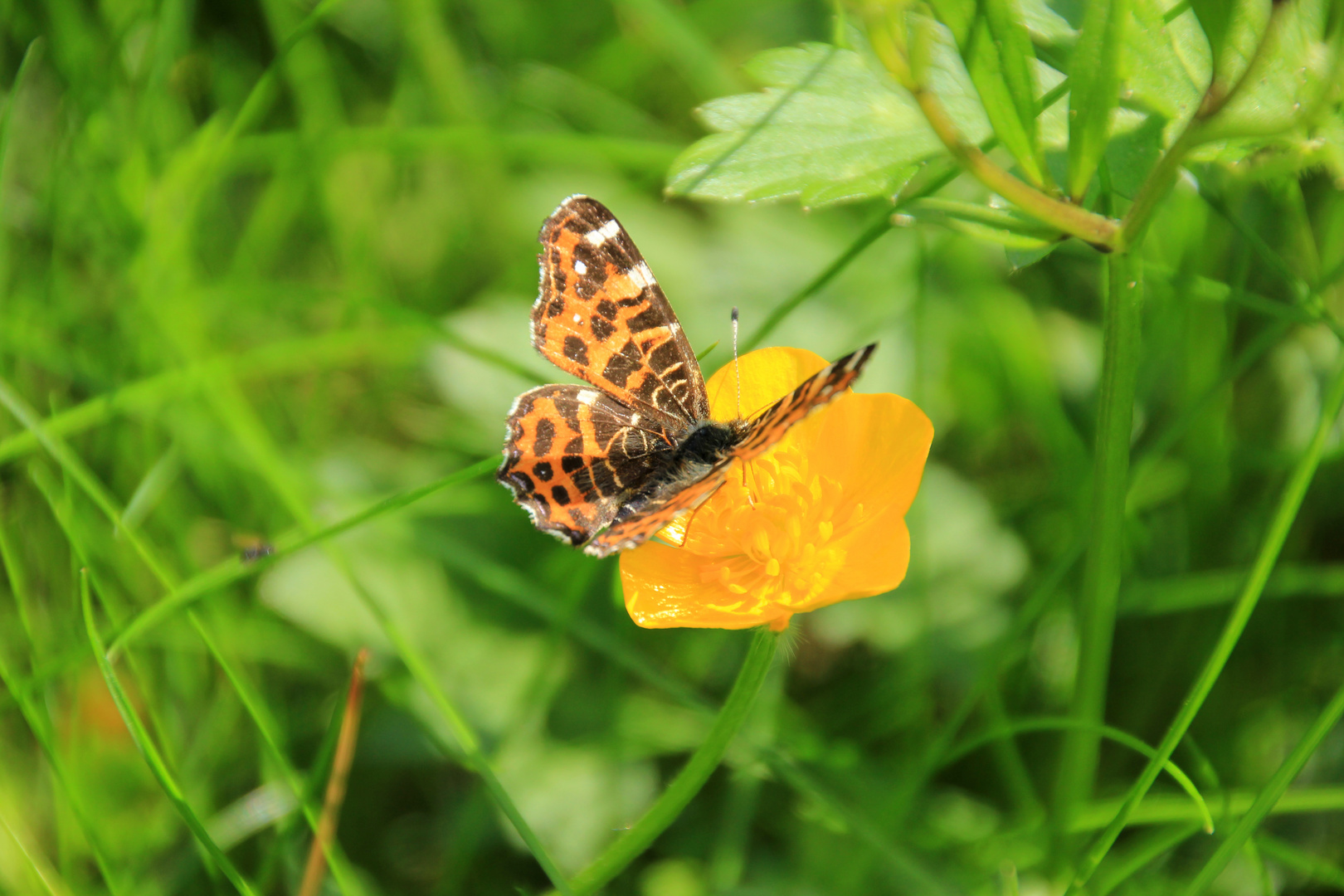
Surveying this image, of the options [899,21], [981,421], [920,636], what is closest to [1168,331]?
[981,421]

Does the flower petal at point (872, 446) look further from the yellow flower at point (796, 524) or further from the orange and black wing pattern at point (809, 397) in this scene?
the orange and black wing pattern at point (809, 397)

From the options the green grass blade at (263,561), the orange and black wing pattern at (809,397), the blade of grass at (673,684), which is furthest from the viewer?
the blade of grass at (673,684)

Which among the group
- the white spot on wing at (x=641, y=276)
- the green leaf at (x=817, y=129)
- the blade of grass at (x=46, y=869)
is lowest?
the blade of grass at (x=46, y=869)

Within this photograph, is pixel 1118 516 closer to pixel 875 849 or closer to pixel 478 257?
pixel 875 849

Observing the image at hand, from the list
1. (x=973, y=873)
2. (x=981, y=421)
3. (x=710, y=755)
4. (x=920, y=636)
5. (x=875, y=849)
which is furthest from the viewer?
(x=981, y=421)

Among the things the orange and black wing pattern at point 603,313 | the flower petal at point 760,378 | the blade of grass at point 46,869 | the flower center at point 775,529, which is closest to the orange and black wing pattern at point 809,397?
the flower center at point 775,529

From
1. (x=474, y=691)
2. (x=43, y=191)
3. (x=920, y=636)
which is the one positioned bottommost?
(x=474, y=691)

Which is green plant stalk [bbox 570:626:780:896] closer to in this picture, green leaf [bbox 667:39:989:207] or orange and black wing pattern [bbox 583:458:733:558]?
orange and black wing pattern [bbox 583:458:733:558]
